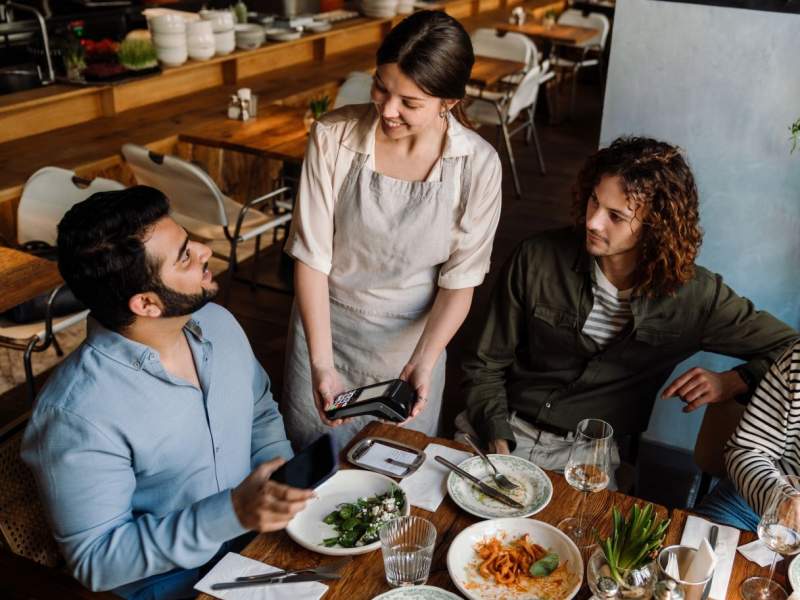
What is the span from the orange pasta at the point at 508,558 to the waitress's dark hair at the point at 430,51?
0.88 meters

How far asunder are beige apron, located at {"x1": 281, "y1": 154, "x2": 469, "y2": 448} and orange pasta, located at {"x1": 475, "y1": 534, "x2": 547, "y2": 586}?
0.69 m

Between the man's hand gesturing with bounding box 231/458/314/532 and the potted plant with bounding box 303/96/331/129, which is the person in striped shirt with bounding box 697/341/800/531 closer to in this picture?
the man's hand gesturing with bounding box 231/458/314/532

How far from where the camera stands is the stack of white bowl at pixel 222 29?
5.26 m

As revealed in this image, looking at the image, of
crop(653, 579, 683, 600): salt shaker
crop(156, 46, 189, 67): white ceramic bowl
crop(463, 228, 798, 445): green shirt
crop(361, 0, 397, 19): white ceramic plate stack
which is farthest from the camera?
crop(361, 0, 397, 19): white ceramic plate stack

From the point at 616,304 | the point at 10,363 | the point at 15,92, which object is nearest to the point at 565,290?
the point at 616,304

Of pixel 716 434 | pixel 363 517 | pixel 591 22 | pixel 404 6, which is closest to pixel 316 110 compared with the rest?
pixel 716 434

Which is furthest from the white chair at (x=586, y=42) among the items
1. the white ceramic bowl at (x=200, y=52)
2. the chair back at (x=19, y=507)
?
the chair back at (x=19, y=507)

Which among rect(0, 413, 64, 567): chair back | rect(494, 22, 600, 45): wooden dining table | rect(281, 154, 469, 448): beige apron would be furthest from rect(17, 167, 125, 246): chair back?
rect(494, 22, 600, 45): wooden dining table

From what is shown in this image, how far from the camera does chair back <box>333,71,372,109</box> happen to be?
4.85 m

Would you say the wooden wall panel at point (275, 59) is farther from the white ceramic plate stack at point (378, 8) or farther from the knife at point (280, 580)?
the knife at point (280, 580)

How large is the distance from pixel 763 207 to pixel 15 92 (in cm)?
374

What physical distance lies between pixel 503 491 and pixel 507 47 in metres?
5.30

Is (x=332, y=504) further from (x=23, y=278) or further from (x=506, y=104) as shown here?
(x=506, y=104)

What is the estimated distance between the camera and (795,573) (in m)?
1.49
